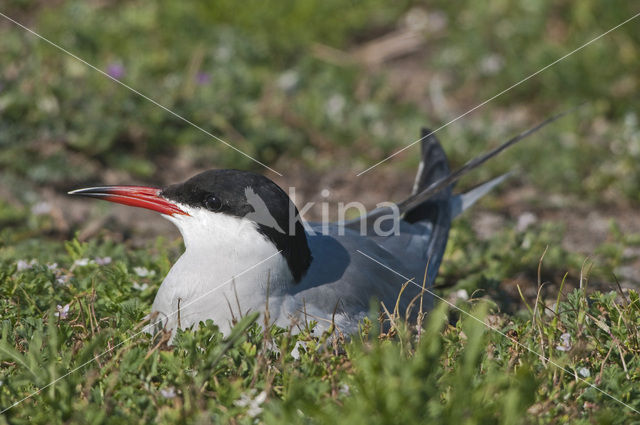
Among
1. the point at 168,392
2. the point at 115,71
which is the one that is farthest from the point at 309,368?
the point at 115,71

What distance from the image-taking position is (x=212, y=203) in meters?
2.72

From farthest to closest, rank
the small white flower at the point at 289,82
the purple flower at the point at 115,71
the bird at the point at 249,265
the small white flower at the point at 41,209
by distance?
the small white flower at the point at 289,82
the purple flower at the point at 115,71
the small white flower at the point at 41,209
the bird at the point at 249,265

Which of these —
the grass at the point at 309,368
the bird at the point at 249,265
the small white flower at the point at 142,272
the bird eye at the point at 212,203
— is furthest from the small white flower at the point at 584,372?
the small white flower at the point at 142,272

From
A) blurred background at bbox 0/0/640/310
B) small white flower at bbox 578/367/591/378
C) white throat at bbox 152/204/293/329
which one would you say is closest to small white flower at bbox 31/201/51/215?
blurred background at bbox 0/0/640/310

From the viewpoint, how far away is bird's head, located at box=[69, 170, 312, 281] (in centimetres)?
264

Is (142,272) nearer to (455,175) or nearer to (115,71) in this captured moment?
(455,175)

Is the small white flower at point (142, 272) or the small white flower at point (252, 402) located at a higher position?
the small white flower at point (142, 272)

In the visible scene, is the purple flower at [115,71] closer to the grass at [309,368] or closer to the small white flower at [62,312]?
the grass at [309,368]

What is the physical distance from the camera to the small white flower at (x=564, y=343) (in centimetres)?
242

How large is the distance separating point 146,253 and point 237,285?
93 centimetres

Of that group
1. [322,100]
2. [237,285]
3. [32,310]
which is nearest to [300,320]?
[237,285]

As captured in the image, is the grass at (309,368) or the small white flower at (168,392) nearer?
the grass at (309,368)

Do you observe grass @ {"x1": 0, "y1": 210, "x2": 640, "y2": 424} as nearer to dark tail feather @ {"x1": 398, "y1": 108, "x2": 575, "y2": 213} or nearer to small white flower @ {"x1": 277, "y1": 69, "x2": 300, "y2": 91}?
dark tail feather @ {"x1": 398, "y1": 108, "x2": 575, "y2": 213}

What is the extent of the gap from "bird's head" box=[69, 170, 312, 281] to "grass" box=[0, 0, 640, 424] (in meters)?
Result: 0.34
